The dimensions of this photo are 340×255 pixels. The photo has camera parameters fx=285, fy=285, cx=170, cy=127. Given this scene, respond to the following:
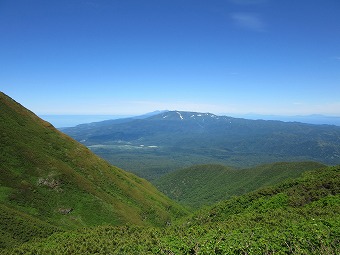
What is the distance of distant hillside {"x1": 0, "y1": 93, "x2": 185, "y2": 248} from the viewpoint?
66287 mm

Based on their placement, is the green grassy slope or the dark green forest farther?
the dark green forest

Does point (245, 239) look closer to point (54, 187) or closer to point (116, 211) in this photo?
point (116, 211)

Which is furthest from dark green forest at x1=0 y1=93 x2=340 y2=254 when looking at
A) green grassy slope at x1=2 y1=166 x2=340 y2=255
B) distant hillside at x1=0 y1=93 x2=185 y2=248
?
distant hillside at x1=0 y1=93 x2=185 y2=248

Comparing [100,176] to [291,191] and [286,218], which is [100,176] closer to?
[291,191]

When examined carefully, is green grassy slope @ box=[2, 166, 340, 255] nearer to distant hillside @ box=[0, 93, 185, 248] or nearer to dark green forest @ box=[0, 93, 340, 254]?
dark green forest @ box=[0, 93, 340, 254]

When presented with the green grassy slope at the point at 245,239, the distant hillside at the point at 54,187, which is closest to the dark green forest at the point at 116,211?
the green grassy slope at the point at 245,239

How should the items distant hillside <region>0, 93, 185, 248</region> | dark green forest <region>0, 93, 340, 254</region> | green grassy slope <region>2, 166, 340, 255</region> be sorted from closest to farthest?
green grassy slope <region>2, 166, 340, 255</region> → dark green forest <region>0, 93, 340, 254</region> → distant hillside <region>0, 93, 185, 248</region>

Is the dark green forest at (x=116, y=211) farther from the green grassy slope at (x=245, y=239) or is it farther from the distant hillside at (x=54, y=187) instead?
the distant hillside at (x=54, y=187)

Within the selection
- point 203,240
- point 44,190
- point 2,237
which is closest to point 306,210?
point 203,240

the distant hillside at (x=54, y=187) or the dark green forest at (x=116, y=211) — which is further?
the distant hillside at (x=54, y=187)

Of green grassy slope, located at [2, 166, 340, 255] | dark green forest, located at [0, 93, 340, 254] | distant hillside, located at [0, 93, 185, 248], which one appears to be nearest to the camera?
green grassy slope, located at [2, 166, 340, 255]

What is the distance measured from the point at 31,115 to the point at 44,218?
61.1 meters

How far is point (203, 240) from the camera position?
31.2 meters

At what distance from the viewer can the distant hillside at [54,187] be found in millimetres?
66287
